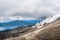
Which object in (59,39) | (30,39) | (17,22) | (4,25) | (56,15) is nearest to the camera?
(59,39)

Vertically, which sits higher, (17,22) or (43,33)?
(17,22)

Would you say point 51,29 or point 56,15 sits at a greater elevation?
point 56,15

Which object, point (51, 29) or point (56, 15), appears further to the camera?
point (56, 15)

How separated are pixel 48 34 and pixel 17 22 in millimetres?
40763

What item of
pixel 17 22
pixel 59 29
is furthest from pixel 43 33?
pixel 17 22

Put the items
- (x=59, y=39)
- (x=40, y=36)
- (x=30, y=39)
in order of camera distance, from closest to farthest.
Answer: (x=59, y=39) < (x=40, y=36) < (x=30, y=39)

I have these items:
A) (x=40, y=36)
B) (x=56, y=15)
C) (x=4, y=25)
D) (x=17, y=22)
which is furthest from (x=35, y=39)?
(x=56, y=15)

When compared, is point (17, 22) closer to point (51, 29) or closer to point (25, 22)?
point (25, 22)

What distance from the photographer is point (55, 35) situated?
63.0 ft

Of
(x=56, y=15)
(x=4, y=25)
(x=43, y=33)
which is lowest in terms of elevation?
(x=43, y=33)

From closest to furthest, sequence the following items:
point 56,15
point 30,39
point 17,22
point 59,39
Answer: point 59,39 → point 30,39 → point 17,22 → point 56,15

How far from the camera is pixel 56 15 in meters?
133

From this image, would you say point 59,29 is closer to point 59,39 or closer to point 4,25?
point 59,39

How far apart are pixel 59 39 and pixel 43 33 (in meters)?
2.06
